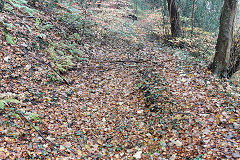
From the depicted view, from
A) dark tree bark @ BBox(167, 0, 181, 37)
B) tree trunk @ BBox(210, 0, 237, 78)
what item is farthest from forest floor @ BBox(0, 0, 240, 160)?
dark tree bark @ BBox(167, 0, 181, 37)

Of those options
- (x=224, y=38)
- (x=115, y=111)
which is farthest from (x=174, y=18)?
(x=115, y=111)

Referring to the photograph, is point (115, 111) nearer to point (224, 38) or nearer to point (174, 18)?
point (224, 38)

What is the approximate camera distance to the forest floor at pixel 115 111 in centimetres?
404

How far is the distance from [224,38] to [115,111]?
495 centimetres

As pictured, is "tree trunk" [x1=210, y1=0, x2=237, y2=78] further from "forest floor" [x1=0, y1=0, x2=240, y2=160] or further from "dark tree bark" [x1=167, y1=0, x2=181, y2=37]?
"dark tree bark" [x1=167, y1=0, x2=181, y2=37]

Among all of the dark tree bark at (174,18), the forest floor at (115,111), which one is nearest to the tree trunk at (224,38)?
the forest floor at (115,111)

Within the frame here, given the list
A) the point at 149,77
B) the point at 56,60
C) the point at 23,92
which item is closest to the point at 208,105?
the point at 149,77

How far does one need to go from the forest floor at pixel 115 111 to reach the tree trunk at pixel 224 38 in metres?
0.50

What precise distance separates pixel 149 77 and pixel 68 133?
406 centimetres

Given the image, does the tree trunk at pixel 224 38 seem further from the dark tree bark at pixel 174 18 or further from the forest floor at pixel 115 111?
the dark tree bark at pixel 174 18

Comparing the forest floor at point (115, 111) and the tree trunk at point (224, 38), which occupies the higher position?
the tree trunk at point (224, 38)

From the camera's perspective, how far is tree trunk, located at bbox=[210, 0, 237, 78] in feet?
20.8

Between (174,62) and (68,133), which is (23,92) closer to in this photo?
(68,133)

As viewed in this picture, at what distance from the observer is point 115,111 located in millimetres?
6070
